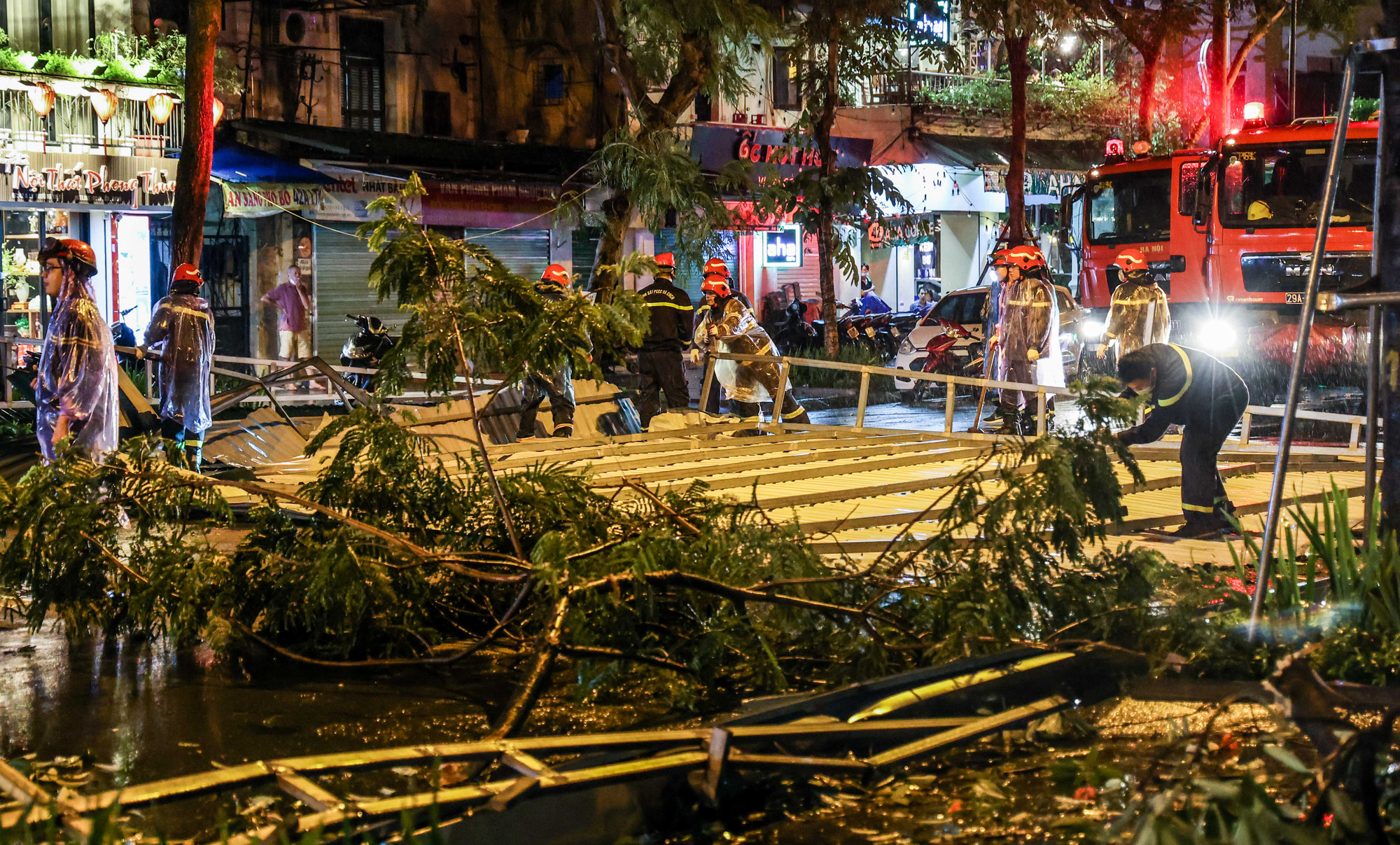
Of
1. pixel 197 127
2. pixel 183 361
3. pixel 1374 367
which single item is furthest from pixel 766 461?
pixel 197 127

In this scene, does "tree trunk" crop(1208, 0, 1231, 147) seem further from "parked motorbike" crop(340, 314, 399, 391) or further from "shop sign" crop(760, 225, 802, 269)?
"parked motorbike" crop(340, 314, 399, 391)

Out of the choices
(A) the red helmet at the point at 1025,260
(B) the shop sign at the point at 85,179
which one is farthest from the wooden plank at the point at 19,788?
(B) the shop sign at the point at 85,179

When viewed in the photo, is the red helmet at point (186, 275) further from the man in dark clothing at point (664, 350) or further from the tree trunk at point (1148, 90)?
the tree trunk at point (1148, 90)

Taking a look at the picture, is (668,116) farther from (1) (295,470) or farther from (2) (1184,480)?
(2) (1184,480)

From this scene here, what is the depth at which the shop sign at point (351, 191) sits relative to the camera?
21422 mm

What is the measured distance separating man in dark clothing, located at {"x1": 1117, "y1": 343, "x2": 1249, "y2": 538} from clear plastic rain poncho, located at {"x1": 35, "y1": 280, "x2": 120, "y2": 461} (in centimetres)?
633

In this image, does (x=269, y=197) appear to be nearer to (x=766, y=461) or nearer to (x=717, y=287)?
(x=717, y=287)

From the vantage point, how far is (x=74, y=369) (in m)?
9.22

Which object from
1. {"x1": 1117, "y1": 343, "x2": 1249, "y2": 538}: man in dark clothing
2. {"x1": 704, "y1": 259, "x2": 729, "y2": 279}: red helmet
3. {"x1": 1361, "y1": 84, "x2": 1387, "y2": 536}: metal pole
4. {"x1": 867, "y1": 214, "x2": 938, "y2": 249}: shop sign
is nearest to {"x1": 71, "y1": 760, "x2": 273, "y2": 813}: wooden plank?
{"x1": 1361, "y1": 84, "x2": 1387, "y2": 536}: metal pole

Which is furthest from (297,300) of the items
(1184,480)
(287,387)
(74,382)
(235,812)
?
(235,812)

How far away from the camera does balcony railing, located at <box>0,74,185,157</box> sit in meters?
18.8

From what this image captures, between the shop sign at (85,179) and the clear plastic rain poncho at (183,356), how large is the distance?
896 cm

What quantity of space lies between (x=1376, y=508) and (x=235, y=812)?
12.4 feet

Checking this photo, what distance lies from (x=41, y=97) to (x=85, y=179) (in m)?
1.36
